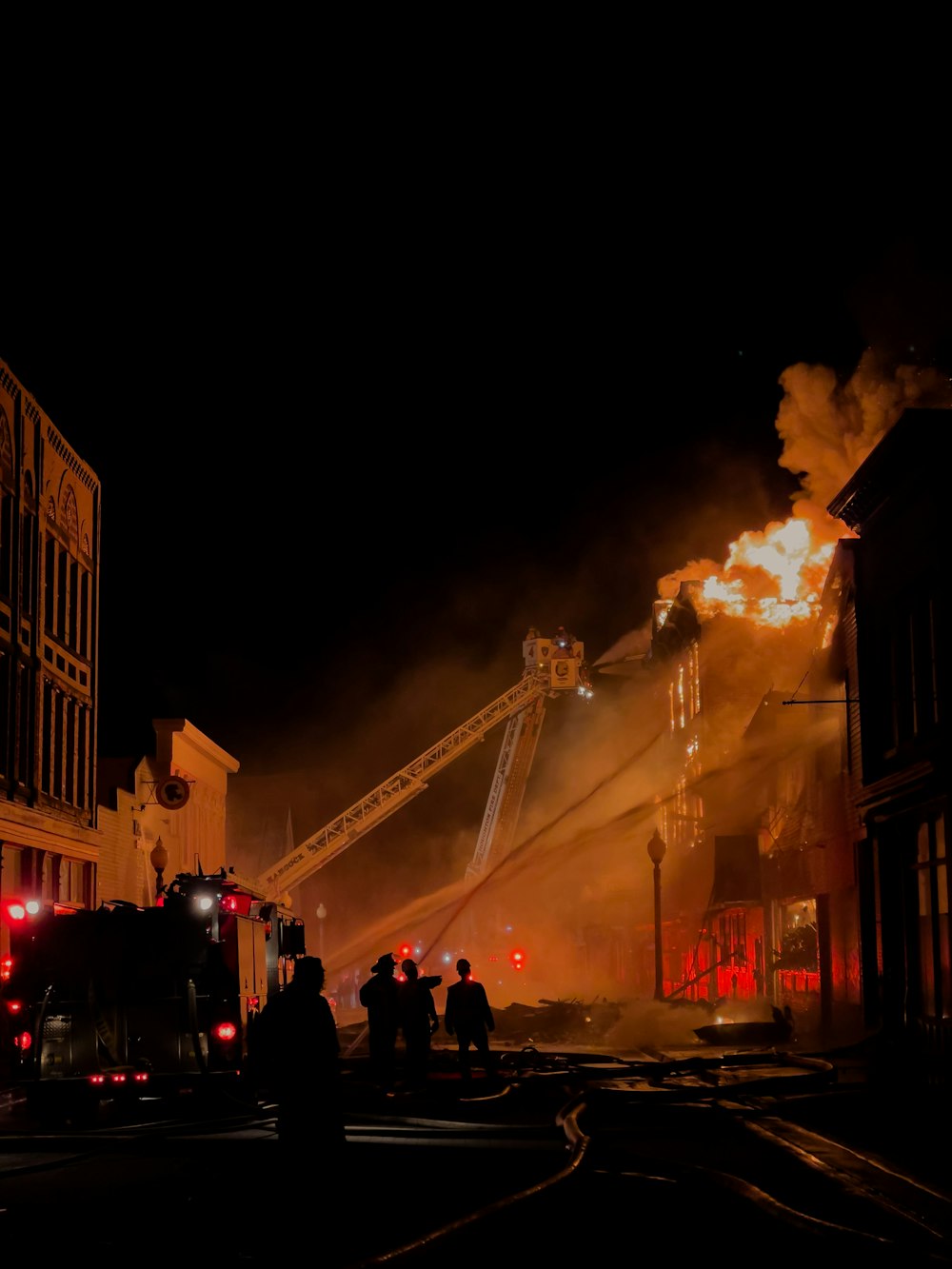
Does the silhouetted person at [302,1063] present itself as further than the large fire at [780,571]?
No

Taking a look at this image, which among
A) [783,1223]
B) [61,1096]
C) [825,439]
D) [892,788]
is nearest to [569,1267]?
[783,1223]

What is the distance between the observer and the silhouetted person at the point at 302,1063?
27.8 feet

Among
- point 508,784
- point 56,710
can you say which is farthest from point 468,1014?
point 508,784

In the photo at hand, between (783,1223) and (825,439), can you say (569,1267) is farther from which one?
(825,439)

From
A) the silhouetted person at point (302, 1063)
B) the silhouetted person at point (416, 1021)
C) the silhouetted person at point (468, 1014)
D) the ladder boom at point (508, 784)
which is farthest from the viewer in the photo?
the ladder boom at point (508, 784)

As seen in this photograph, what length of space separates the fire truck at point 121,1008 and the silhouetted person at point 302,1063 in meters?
5.73

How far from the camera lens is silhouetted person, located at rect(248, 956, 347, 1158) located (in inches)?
334

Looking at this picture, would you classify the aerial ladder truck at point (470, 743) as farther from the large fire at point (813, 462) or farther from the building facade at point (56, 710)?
the large fire at point (813, 462)

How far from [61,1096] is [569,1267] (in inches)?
315

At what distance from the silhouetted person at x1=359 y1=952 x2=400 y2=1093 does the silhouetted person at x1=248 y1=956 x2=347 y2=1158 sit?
24.5 feet

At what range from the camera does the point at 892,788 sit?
2273cm

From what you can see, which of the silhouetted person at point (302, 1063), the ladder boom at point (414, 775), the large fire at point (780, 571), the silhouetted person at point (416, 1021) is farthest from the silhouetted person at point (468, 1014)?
the ladder boom at point (414, 775)

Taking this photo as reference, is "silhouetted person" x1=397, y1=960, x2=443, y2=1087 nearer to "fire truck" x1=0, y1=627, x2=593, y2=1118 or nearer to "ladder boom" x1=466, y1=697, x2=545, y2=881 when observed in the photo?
"fire truck" x1=0, y1=627, x2=593, y2=1118

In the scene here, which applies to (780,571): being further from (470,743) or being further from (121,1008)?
(121,1008)
